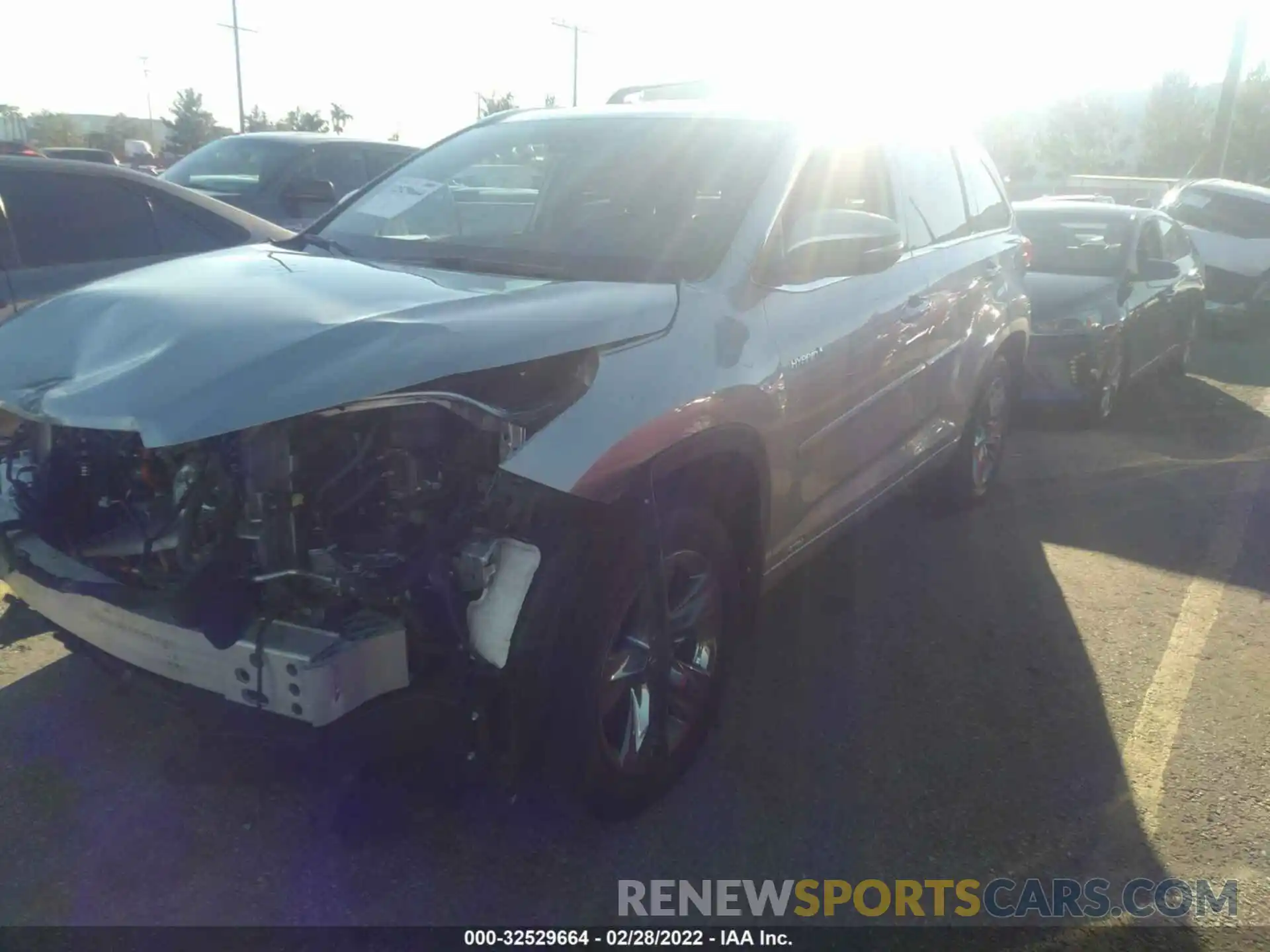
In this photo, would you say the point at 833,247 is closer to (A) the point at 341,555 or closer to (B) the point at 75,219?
(A) the point at 341,555

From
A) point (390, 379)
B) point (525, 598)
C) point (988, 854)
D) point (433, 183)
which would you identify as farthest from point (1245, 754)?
point (433, 183)

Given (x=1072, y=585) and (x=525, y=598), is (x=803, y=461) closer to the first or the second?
(x=525, y=598)

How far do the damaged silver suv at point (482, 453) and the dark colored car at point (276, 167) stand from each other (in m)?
4.66

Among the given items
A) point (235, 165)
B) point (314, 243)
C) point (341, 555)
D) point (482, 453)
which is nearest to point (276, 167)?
point (235, 165)

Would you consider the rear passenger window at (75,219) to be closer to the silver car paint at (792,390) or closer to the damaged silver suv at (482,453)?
the damaged silver suv at (482,453)

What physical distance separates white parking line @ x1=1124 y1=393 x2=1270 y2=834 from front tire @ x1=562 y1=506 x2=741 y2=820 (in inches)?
52.3

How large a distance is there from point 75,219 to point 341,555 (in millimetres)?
3658

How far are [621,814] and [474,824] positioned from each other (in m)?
0.41

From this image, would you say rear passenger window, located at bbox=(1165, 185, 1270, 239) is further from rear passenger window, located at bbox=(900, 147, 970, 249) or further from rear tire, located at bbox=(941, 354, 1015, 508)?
rear passenger window, located at bbox=(900, 147, 970, 249)

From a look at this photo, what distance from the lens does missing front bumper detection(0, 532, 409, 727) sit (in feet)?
8.15

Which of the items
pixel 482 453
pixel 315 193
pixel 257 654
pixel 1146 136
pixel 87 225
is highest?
pixel 1146 136

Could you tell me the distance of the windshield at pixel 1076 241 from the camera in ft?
27.1

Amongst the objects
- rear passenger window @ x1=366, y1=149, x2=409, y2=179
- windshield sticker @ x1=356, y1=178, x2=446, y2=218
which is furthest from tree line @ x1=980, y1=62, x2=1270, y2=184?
windshield sticker @ x1=356, y1=178, x2=446, y2=218

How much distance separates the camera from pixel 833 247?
3549mm
